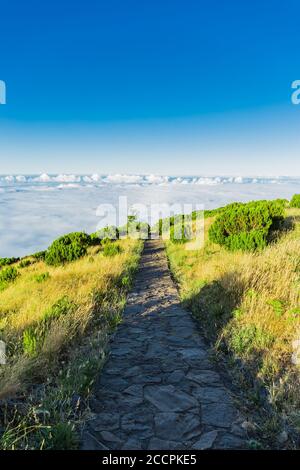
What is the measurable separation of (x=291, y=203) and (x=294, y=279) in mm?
20413

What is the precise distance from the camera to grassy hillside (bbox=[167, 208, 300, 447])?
142 inches

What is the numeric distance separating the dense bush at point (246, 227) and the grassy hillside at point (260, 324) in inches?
45.5

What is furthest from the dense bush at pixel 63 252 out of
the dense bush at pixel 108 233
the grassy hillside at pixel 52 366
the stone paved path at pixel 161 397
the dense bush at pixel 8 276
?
the stone paved path at pixel 161 397

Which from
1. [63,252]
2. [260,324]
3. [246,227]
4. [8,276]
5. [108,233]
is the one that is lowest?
[8,276]

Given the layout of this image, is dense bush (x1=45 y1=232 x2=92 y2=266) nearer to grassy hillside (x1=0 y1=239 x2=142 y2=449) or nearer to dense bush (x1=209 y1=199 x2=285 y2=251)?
dense bush (x1=209 y1=199 x2=285 y2=251)

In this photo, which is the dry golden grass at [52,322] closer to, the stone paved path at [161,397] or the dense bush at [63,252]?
the stone paved path at [161,397]

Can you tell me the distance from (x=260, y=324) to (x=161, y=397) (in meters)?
2.30

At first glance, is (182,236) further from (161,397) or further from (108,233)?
(161,397)

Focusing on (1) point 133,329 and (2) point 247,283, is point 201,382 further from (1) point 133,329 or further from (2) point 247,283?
(2) point 247,283

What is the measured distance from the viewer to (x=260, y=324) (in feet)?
18.1

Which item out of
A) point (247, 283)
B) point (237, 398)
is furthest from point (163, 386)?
point (247, 283)

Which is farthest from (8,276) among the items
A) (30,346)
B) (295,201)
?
(295,201)

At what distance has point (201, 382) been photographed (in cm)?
439

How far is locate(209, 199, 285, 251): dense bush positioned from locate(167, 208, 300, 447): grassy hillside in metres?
1.15
